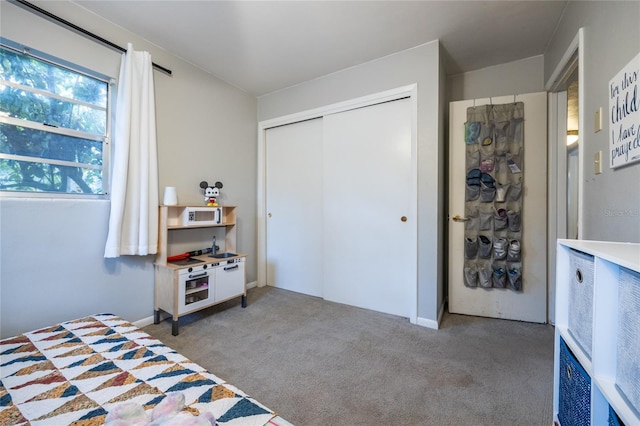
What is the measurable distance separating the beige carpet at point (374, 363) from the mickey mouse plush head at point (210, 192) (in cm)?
112

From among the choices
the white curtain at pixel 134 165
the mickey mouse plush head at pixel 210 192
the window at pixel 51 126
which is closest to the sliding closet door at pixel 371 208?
the mickey mouse plush head at pixel 210 192

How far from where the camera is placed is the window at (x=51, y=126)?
166 cm

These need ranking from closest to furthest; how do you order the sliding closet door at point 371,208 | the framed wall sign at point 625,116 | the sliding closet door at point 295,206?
1. the framed wall sign at point 625,116
2. the sliding closet door at point 371,208
3. the sliding closet door at point 295,206

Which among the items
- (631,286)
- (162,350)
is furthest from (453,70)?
(162,350)

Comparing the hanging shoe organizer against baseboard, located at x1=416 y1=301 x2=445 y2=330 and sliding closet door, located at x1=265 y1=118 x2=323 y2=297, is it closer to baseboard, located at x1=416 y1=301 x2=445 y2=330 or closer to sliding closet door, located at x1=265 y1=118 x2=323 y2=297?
baseboard, located at x1=416 y1=301 x2=445 y2=330

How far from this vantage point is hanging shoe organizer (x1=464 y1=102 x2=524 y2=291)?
238cm

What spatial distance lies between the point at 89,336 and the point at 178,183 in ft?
5.03

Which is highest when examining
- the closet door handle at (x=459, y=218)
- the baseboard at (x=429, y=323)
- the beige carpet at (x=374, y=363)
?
the closet door handle at (x=459, y=218)

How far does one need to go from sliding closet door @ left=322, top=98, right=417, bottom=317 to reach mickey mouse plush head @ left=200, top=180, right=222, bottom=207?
118cm

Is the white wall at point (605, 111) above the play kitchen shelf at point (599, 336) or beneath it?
above

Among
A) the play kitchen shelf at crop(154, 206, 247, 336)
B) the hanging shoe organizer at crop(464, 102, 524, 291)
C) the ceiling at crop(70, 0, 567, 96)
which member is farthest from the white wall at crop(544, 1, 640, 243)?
the play kitchen shelf at crop(154, 206, 247, 336)

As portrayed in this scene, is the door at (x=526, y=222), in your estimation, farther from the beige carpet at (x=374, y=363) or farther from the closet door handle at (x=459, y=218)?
the beige carpet at (x=374, y=363)

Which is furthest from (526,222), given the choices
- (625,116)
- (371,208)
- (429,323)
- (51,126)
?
(51,126)

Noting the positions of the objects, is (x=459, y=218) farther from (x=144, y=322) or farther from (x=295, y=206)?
(x=144, y=322)
